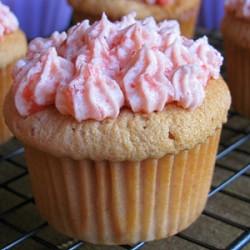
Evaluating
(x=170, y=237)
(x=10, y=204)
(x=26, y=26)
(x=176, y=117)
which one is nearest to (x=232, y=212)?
(x=170, y=237)

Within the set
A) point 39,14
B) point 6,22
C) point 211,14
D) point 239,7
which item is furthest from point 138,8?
point 211,14

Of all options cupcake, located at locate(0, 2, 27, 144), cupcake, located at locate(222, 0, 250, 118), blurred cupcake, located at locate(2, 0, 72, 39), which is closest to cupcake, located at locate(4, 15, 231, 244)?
cupcake, located at locate(0, 2, 27, 144)

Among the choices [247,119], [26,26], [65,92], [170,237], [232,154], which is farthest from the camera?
[26,26]

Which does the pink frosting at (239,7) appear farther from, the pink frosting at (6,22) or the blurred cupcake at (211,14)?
the blurred cupcake at (211,14)

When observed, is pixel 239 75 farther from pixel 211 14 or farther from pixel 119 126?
pixel 211 14

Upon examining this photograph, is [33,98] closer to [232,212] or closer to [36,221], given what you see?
[36,221]

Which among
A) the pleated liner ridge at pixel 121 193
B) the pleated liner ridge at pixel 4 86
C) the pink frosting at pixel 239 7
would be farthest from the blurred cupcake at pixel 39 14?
the pleated liner ridge at pixel 121 193
